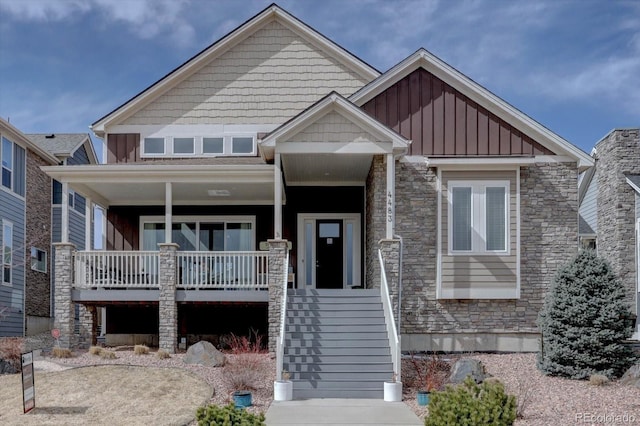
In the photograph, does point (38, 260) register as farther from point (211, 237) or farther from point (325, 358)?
point (325, 358)

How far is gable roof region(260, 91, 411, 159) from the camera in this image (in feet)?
44.8

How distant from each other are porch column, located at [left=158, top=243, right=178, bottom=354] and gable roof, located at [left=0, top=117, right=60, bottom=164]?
305 inches

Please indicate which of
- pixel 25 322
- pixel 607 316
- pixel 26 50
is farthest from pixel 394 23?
pixel 25 322

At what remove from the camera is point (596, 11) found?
45.6 ft

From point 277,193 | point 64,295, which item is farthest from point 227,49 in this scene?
point 64,295

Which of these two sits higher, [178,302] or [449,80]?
[449,80]

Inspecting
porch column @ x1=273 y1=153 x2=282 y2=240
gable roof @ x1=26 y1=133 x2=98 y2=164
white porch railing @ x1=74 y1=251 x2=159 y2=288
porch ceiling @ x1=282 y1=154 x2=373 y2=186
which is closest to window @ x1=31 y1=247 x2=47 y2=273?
gable roof @ x1=26 y1=133 x2=98 y2=164

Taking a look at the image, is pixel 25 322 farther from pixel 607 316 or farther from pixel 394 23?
pixel 607 316

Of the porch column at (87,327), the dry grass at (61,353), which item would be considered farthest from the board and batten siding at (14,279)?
the dry grass at (61,353)

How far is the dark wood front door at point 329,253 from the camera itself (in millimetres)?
17578

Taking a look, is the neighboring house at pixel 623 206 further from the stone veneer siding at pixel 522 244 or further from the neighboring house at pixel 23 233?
the neighboring house at pixel 23 233

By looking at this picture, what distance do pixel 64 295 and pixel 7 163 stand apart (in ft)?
23.5

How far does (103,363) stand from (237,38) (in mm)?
9544

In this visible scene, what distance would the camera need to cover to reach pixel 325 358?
11992 mm
